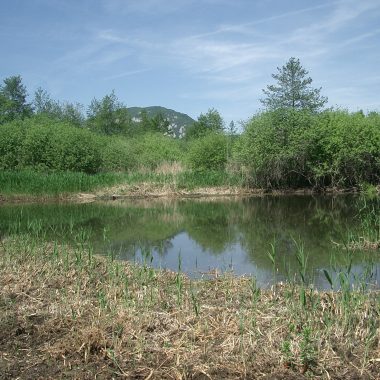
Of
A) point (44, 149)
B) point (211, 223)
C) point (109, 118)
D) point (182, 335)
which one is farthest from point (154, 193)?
point (109, 118)

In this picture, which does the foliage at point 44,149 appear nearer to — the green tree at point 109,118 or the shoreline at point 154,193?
the shoreline at point 154,193

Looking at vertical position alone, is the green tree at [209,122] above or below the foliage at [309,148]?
above

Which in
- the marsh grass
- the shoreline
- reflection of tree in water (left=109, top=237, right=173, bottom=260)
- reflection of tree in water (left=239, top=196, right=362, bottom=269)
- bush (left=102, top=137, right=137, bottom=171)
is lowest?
reflection of tree in water (left=109, top=237, right=173, bottom=260)

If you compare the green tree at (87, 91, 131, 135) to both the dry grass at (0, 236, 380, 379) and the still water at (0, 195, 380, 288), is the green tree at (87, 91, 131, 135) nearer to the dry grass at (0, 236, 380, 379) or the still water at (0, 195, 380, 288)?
the still water at (0, 195, 380, 288)

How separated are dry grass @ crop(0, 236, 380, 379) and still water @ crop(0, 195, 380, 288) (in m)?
0.56

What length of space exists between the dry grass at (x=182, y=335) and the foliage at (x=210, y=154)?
28.6 m

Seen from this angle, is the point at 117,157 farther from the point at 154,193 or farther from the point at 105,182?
the point at 154,193

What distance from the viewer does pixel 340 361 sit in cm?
427

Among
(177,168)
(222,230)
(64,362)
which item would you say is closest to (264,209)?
(222,230)

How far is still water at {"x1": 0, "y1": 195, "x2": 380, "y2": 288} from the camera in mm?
8641

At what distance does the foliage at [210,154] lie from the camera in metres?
34.9

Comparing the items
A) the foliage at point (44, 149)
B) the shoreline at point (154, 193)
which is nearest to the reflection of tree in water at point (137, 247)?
the shoreline at point (154, 193)

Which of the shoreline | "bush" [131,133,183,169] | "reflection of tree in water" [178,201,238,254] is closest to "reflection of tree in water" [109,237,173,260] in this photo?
"reflection of tree in water" [178,201,238,254]

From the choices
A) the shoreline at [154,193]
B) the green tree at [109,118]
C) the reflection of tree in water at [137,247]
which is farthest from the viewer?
the green tree at [109,118]
